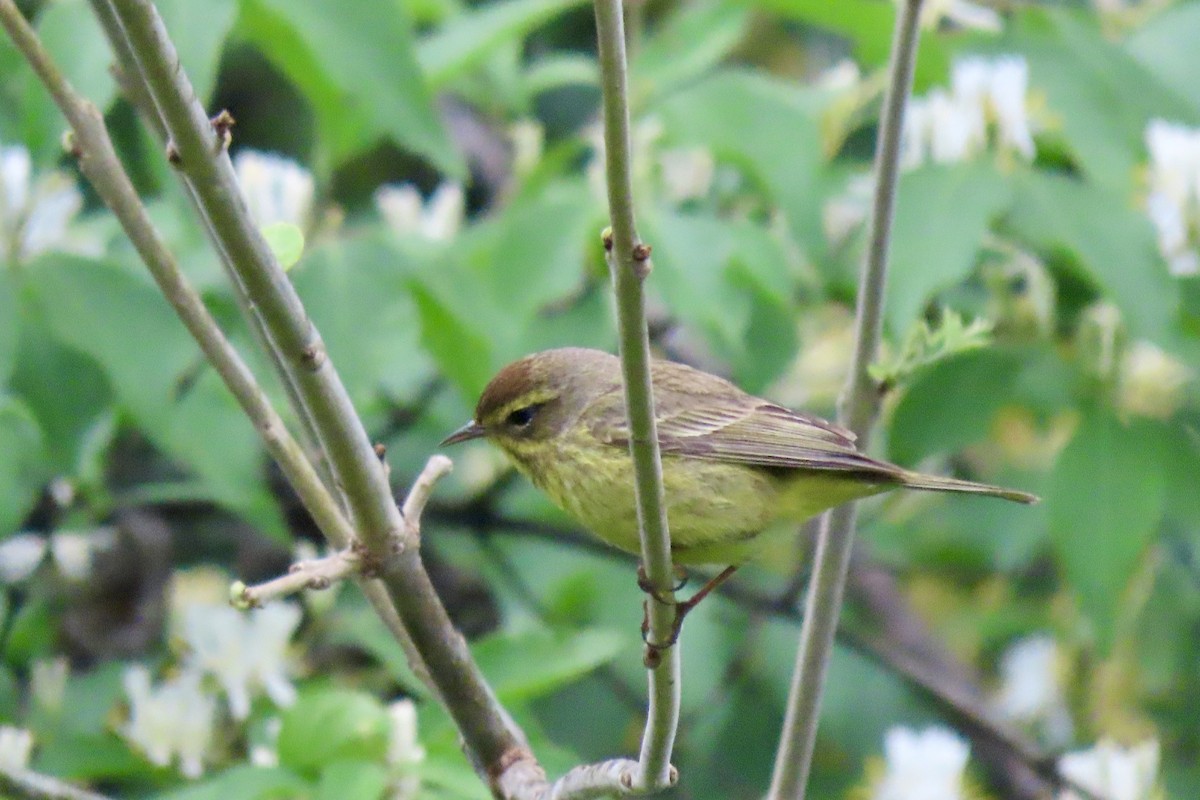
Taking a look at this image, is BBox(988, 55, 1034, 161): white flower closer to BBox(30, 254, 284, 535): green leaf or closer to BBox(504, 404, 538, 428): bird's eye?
BBox(504, 404, 538, 428): bird's eye

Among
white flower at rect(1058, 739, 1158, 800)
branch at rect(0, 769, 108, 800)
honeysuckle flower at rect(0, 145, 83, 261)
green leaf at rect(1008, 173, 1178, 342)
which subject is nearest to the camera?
branch at rect(0, 769, 108, 800)

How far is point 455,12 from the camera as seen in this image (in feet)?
16.3

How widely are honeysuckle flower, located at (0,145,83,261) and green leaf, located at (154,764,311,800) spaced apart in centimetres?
125

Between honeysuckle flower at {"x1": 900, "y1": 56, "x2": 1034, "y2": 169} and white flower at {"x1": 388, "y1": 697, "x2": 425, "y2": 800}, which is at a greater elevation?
honeysuckle flower at {"x1": 900, "y1": 56, "x2": 1034, "y2": 169}

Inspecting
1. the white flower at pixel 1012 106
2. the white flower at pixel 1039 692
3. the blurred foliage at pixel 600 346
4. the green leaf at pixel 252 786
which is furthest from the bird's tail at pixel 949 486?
the white flower at pixel 1039 692

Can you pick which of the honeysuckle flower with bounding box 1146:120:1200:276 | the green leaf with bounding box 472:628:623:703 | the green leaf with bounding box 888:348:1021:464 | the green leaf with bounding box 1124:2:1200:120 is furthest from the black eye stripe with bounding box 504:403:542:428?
the green leaf with bounding box 1124:2:1200:120

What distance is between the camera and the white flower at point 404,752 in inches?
119

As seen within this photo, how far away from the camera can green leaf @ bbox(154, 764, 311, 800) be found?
2887 millimetres

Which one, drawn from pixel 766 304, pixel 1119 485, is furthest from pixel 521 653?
pixel 1119 485

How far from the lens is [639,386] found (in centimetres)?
216

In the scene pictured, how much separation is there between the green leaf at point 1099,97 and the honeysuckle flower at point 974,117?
80mm

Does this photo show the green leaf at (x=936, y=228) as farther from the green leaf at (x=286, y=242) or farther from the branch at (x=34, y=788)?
the branch at (x=34, y=788)

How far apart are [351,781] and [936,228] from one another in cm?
185

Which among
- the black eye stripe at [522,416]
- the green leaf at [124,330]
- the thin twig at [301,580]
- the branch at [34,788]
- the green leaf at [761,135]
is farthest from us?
the green leaf at [761,135]
